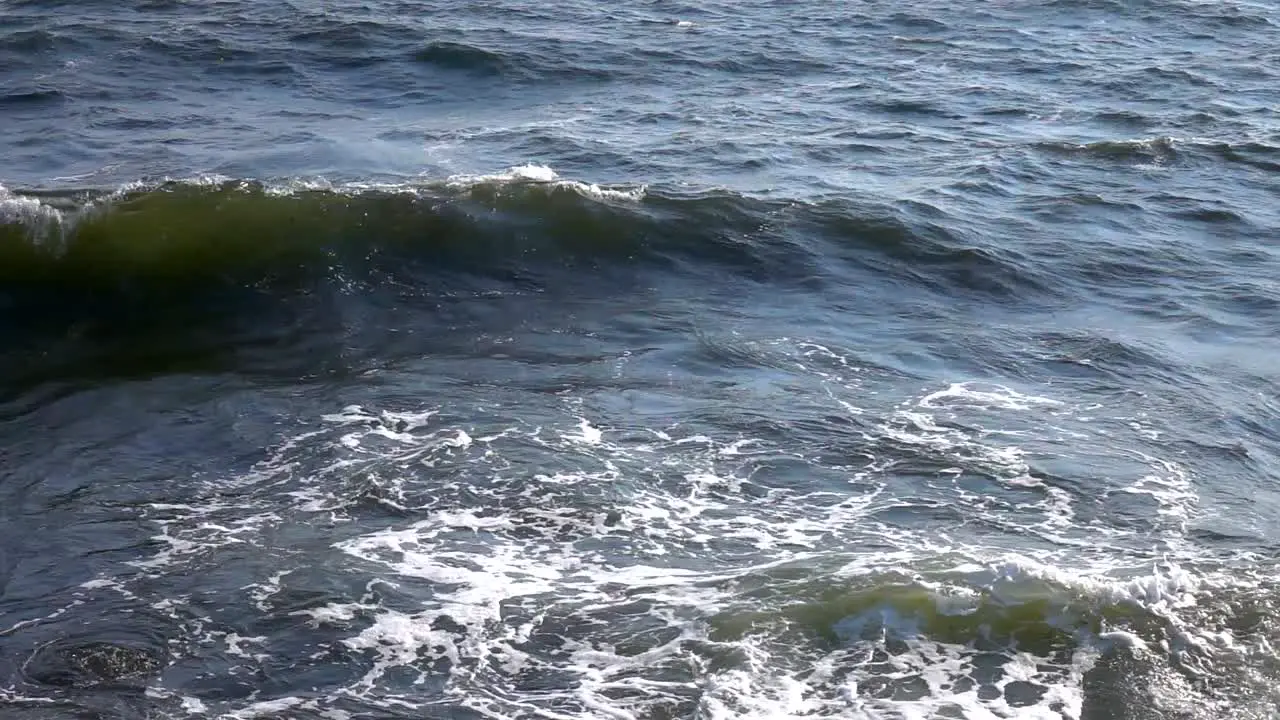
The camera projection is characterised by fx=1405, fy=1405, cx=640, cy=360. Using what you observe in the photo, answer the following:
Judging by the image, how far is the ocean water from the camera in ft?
22.9

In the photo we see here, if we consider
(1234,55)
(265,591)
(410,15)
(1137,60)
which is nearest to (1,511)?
(265,591)

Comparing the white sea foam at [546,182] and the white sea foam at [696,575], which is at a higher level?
the white sea foam at [546,182]

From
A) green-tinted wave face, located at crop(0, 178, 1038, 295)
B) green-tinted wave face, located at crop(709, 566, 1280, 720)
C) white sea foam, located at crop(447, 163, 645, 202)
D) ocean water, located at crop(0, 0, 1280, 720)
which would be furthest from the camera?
white sea foam, located at crop(447, 163, 645, 202)

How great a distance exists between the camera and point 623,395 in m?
10.3

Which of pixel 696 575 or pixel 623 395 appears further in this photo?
pixel 623 395

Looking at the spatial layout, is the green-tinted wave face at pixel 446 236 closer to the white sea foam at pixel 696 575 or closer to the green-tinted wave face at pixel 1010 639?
the white sea foam at pixel 696 575

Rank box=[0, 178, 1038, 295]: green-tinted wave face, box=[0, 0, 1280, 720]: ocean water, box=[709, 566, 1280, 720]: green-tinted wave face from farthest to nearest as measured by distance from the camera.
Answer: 1. box=[0, 178, 1038, 295]: green-tinted wave face
2. box=[0, 0, 1280, 720]: ocean water
3. box=[709, 566, 1280, 720]: green-tinted wave face

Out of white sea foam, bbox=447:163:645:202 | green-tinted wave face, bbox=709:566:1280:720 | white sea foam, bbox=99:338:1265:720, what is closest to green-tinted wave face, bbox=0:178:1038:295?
white sea foam, bbox=447:163:645:202

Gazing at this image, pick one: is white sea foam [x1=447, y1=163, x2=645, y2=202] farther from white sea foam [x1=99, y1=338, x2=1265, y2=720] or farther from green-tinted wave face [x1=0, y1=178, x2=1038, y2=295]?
white sea foam [x1=99, y1=338, x2=1265, y2=720]

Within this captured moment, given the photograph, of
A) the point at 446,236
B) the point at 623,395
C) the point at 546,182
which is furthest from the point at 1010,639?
the point at 546,182

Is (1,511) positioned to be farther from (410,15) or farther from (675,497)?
(410,15)

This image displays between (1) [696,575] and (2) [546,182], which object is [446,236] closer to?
(2) [546,182]

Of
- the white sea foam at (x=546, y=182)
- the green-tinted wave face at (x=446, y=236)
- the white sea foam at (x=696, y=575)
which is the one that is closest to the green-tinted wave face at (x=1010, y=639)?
the white sea foam at (x=696, y=575)

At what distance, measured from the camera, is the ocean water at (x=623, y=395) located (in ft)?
22.9
